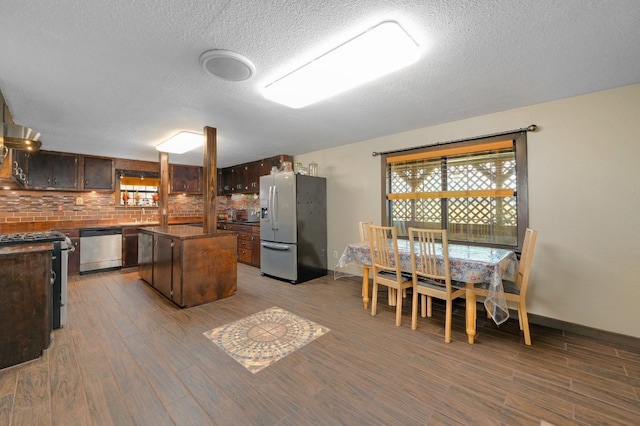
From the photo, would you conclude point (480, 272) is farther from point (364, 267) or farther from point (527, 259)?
point (364, 267)

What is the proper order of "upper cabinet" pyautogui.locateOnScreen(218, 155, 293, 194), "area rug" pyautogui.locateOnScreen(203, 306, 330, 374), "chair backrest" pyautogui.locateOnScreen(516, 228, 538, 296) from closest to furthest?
"area rug" pyautogui.locateOnScreen(203, 306, 330, 374) → "chair backrest" pyautogui.locateOnScreen(516, 228, 538, 296) → "upper cabinet" pyautogui.locateOnScreen(218, 155, 293, 194)

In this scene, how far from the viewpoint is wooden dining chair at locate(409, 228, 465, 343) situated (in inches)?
92.9

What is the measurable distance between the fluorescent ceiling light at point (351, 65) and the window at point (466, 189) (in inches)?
72.0

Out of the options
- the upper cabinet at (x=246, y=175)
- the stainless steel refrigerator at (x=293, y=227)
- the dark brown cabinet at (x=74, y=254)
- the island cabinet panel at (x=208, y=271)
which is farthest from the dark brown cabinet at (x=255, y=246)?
the dark brown cabinet at (x=74, y=254)

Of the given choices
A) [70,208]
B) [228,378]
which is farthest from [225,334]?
[70,208]

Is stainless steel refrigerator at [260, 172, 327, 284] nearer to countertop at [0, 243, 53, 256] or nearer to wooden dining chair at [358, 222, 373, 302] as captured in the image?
wooden dining chair at [358, 222, 373, 302]

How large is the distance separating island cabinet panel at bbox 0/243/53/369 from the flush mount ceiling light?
2076 millimetres

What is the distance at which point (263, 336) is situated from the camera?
2441 mm

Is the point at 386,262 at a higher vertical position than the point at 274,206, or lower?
lower

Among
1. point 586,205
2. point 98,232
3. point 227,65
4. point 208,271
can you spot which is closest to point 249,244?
point 208,271

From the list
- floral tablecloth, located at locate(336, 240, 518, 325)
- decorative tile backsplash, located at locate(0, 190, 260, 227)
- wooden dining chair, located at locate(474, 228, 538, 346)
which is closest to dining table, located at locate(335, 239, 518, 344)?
floral tablecloth, located at locate(336, 240, 518, 325)

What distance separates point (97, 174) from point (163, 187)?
150 cm

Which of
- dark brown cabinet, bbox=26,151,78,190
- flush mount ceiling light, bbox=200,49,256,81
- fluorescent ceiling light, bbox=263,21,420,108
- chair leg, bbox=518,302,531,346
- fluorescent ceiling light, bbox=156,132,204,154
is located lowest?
chair leg, bbox=518,302,531,346

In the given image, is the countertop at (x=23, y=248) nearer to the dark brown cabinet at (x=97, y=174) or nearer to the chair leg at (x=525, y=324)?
the dark brown cabinet at (x=97, y=174)
